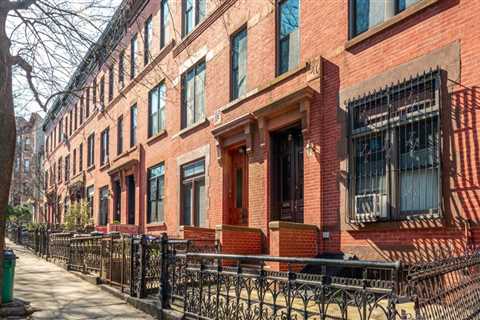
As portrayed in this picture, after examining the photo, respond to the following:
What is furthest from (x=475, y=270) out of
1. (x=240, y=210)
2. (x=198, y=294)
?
(x=240, y=210)

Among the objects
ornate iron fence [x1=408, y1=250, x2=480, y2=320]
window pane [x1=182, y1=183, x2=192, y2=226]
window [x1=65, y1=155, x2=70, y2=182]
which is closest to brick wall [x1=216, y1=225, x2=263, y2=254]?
window pane [x1=182, y1=183, x2=192, y2=226]

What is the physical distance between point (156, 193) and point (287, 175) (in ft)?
30.1

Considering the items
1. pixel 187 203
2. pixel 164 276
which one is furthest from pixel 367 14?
pixel 187 203

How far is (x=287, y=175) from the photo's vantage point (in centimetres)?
1191

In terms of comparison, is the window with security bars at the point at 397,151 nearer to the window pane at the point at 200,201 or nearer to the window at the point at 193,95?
the window pane at the point at 200,201

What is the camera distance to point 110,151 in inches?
1047

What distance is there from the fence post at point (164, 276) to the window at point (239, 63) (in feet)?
19.6

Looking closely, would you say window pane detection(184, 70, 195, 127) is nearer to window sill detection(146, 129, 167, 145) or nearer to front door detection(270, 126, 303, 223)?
window sill detection(146, 129, 167, 145)

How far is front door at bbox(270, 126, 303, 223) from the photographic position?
11422 mm

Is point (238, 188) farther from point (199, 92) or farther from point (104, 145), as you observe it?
point (104, 145)

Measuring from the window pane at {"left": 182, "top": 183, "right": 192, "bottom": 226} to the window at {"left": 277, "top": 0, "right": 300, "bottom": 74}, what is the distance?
20.2 feet

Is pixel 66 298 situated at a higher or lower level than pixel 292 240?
lower

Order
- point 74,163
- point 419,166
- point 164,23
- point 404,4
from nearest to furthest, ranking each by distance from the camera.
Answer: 1. point 419,166
2. point 404,4
3. point 164,23
4. point 74,163

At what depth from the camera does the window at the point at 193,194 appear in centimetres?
1577
